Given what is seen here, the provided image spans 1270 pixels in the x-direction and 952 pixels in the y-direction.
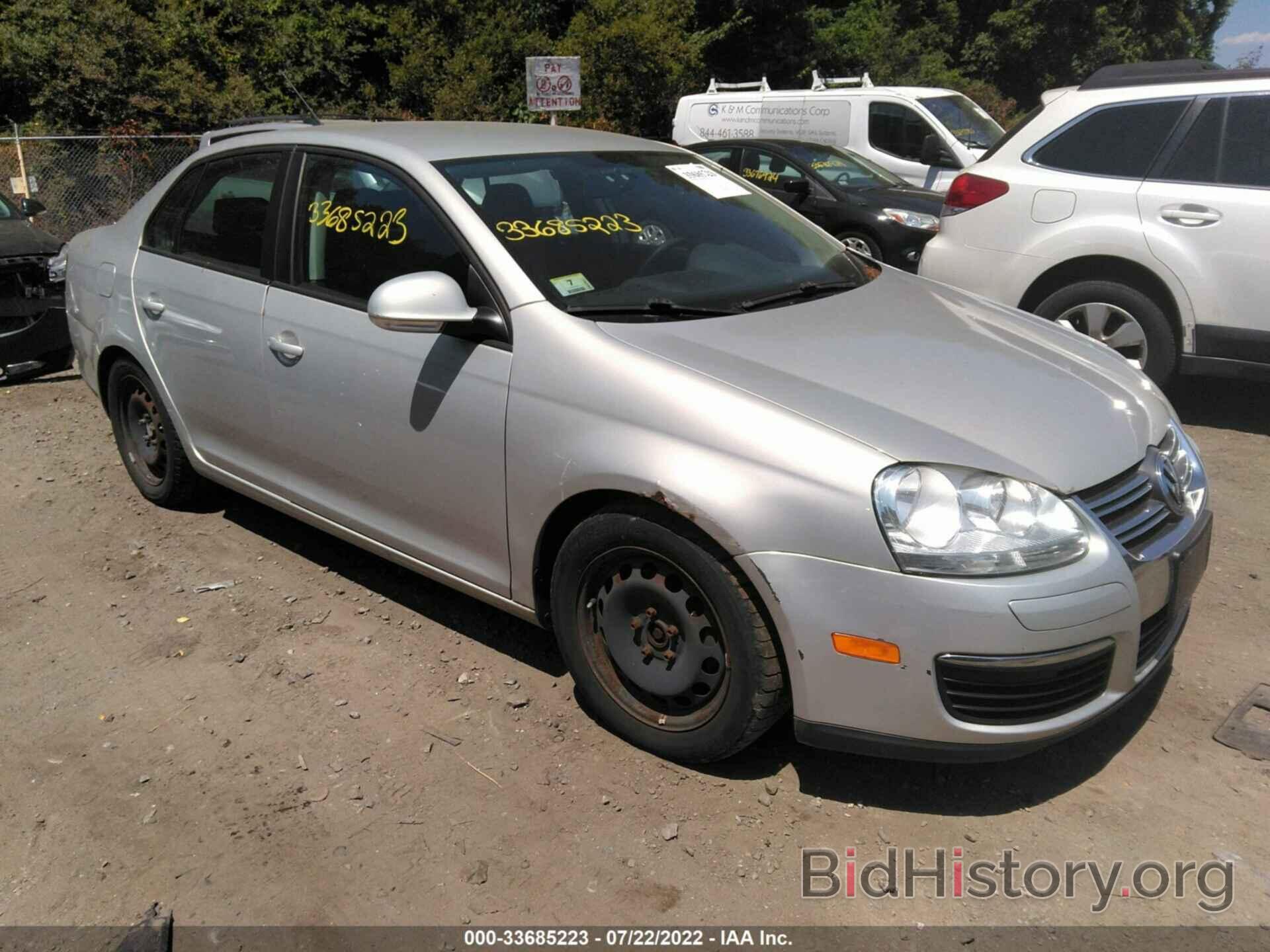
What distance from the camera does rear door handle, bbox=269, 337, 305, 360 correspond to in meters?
3.78

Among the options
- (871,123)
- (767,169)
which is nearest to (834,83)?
(871,123)

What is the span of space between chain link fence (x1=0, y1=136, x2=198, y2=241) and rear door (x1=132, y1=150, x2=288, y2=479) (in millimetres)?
9764

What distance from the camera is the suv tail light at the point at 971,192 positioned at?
628cm

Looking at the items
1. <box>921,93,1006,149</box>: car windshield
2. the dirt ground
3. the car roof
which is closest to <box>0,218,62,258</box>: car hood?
the car roof

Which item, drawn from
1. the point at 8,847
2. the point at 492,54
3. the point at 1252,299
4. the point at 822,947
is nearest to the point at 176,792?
the point at 8,847

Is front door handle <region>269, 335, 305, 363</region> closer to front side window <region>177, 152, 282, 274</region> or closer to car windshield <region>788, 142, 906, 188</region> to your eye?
front side window <region>177, 152, 282, 274</region>

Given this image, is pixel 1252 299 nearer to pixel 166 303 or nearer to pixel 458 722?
pixel 458 722

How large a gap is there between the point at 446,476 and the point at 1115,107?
452 centimetres

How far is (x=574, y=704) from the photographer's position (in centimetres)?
348

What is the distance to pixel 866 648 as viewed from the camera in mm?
2625

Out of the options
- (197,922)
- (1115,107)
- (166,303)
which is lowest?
(197,922)

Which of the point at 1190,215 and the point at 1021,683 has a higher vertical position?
the point at 1190,215

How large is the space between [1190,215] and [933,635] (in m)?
4.12

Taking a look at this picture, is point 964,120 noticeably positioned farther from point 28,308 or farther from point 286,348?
point 286,348
